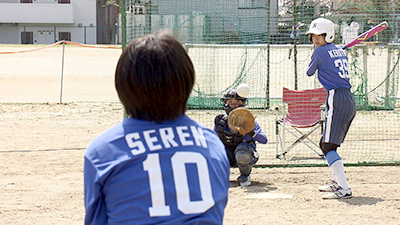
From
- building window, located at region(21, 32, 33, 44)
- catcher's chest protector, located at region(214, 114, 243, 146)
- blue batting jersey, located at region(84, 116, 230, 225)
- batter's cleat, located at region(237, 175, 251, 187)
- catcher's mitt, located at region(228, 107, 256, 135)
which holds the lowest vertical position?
batter's cleat, located at region(237, 175, 251, 187)

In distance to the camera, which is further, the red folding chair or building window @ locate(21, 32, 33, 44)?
building window @ locate(21, 32, 33, 44)

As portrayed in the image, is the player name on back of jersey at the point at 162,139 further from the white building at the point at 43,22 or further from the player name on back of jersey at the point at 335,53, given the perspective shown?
the white building at the point at 43,22

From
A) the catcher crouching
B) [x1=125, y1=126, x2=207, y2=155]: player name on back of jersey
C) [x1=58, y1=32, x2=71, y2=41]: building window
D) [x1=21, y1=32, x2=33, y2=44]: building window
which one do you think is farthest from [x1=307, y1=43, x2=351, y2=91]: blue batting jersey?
[x1=21, y1=32, x2=33, y2=44]: building window

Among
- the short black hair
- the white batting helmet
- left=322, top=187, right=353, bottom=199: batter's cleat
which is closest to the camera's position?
the short black hair

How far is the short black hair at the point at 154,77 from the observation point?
1918 millimetres

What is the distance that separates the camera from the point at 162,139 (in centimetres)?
197

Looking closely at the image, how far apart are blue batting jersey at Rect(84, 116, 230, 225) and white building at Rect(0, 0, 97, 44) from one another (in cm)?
5292

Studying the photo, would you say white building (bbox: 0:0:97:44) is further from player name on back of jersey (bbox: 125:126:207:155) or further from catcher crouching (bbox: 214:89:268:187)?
player name on back of jersey (bbox: 125:126:207:155)

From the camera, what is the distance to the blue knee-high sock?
242 inches

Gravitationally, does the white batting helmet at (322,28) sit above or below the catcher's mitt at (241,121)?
above

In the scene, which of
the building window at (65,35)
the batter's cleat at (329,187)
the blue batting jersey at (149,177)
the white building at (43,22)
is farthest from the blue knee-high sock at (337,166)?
the building window at (65,35)

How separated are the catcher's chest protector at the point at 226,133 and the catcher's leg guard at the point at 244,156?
13cm

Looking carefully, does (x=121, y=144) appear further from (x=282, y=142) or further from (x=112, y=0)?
(x=112, y=0)

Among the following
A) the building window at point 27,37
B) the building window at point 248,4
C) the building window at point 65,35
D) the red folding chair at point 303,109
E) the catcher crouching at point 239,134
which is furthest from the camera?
the building window at point 27,37
